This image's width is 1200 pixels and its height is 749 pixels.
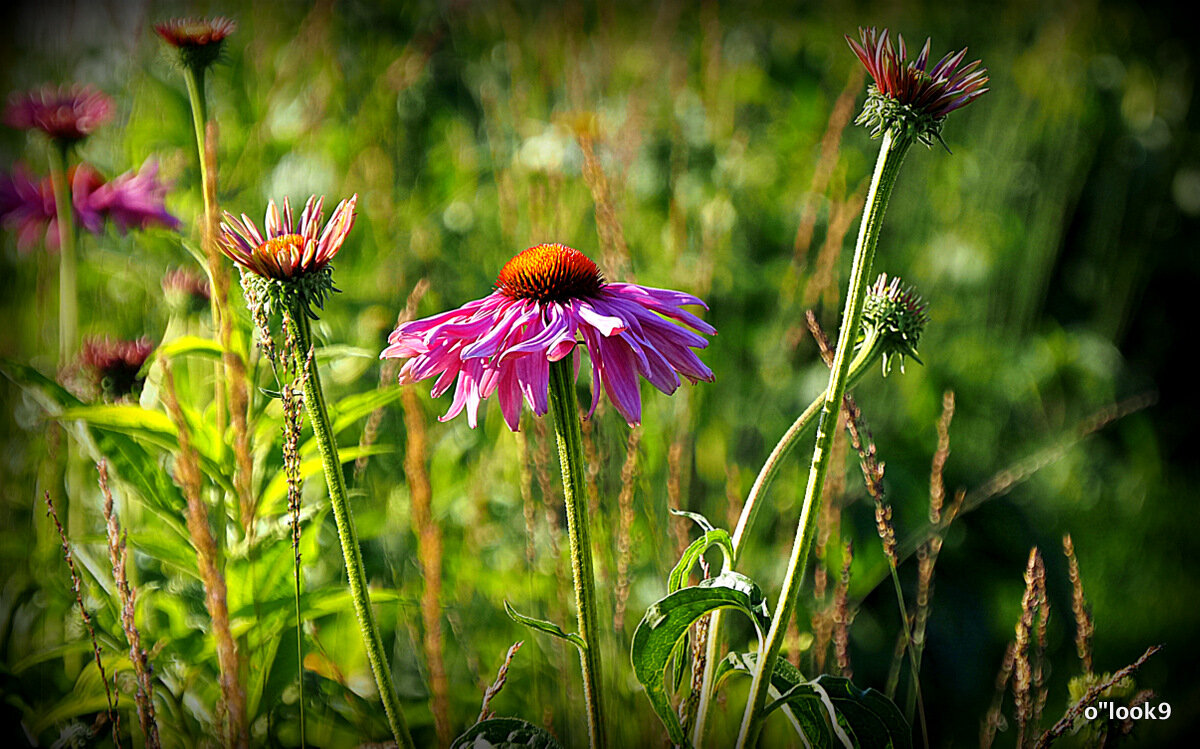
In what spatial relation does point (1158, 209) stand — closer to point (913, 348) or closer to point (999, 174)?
point (999, 174)

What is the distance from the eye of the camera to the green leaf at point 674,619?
0.43 metres

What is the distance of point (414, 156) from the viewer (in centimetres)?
167

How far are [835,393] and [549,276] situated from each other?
6.7 inches

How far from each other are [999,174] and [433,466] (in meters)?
1.14

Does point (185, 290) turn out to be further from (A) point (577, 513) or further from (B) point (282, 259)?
(A) point (577, 513)

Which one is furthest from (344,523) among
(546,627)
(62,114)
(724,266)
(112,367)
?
(724,266)

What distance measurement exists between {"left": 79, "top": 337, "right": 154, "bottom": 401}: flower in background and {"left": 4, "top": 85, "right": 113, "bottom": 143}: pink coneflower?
0.79 feet

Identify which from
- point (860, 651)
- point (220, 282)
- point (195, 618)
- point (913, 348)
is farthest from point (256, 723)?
point (860, 651)

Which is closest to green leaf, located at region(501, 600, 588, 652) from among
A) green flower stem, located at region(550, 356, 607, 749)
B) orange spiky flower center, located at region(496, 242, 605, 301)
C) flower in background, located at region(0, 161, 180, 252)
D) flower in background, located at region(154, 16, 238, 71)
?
green flower stem, located at region(550, 356, 607, 749)

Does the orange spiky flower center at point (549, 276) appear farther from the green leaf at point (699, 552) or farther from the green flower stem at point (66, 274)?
the green flower stem at point (66, 274)

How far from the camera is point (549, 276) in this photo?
20.0 inches

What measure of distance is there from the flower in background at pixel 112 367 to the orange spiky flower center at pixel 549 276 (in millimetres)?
540

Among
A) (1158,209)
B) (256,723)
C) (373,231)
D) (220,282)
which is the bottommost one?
(256,723)

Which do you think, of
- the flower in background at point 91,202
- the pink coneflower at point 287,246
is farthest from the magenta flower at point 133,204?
→ the pink coneflower at point 287,246
